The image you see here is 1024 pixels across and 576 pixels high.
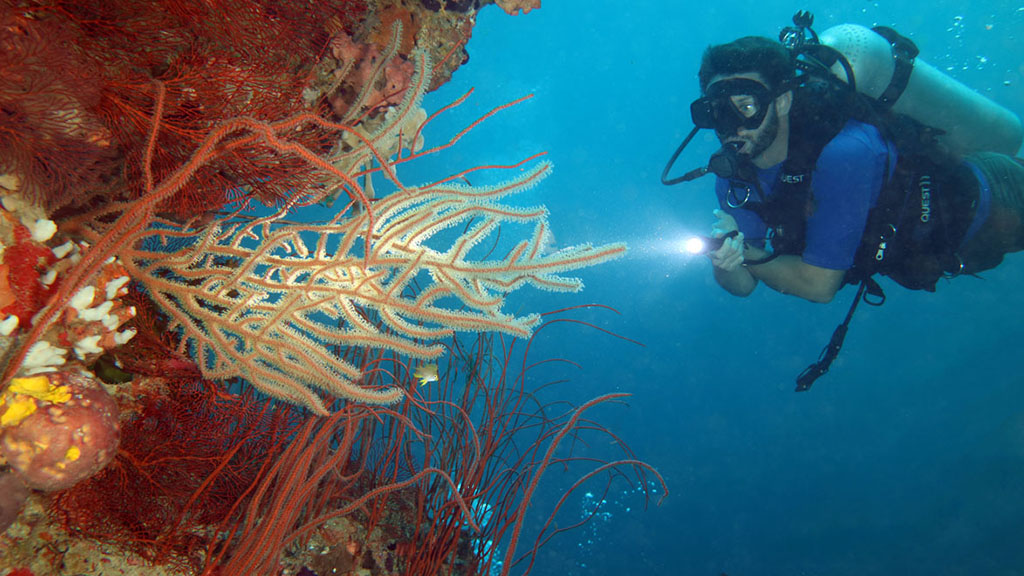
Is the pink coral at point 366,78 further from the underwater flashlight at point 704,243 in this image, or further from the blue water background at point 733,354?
the blue water background at point 733,354

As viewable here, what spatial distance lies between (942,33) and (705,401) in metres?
41.3

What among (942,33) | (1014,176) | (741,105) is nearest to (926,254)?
(1014,176)

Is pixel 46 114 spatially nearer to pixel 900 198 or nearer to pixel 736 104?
pixel 736 104

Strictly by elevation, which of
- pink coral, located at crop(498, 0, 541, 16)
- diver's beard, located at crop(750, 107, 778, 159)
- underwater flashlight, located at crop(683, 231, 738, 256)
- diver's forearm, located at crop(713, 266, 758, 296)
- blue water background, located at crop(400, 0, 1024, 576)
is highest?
blue water background, located at crop(400, 0, 1024, 576)

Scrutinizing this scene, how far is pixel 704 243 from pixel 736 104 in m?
1.39

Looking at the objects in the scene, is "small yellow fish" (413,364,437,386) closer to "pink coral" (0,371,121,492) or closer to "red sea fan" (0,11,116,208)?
"pink coral" (0,371,121,492)

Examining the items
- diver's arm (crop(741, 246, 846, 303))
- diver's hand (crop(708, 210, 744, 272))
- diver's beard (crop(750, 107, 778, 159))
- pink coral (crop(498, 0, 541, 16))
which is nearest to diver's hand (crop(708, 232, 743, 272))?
diver's hand (crop(708, 210, 744, 272))

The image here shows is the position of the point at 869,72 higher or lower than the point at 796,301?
lower

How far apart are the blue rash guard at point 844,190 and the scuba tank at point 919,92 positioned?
2.49 feet

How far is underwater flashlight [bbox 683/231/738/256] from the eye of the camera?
440 cm

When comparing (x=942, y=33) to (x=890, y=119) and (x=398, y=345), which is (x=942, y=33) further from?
(x=398, y=345)

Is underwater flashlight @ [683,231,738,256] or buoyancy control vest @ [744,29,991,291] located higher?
buoyancy control vest @ [744,29,991,291]

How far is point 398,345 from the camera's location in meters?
2.17

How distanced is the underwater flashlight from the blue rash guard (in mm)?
786
